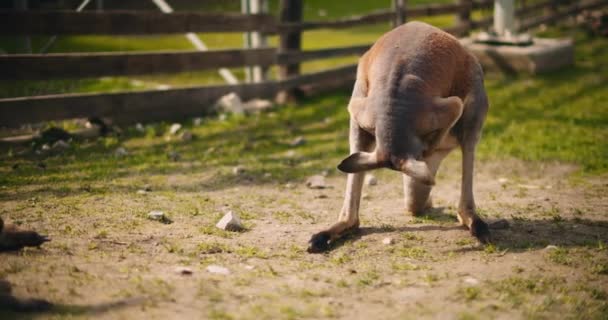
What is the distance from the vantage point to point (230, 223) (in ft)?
15.9

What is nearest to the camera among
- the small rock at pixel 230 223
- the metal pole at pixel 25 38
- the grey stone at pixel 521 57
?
the small rock at pixel 230 223

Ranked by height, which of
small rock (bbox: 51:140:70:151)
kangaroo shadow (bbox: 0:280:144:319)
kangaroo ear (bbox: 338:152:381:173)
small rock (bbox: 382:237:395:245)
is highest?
kangaroo ear (bbox: 338:152:381:173)

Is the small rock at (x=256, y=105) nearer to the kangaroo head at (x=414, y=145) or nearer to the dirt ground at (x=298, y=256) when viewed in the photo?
the dirt ground at (x=298, y=256)

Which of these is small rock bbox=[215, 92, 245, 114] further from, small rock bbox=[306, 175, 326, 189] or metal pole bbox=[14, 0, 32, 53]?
small rock bbox=[306, 175, 326, 189]

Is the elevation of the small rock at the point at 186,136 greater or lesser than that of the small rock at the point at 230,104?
lesser

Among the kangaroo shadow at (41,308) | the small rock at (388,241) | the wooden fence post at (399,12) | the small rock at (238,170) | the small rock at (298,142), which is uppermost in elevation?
the wooden fence post at (399,12)

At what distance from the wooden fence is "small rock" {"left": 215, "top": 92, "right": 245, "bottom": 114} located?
0.10 m

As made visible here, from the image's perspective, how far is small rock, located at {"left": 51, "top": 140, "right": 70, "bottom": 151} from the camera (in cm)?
713

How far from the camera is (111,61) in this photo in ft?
25.5

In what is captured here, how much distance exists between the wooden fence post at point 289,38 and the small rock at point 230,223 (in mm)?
5070

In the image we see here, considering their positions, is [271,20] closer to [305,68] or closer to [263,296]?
[305,68]

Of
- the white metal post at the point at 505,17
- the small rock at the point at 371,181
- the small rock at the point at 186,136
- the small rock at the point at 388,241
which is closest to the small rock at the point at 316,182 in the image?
the small rock at the point at 371,181

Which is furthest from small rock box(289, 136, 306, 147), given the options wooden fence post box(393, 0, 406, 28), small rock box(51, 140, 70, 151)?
wooden fence post box(393, 0, 406, 28)

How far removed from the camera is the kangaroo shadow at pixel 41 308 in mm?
3305
